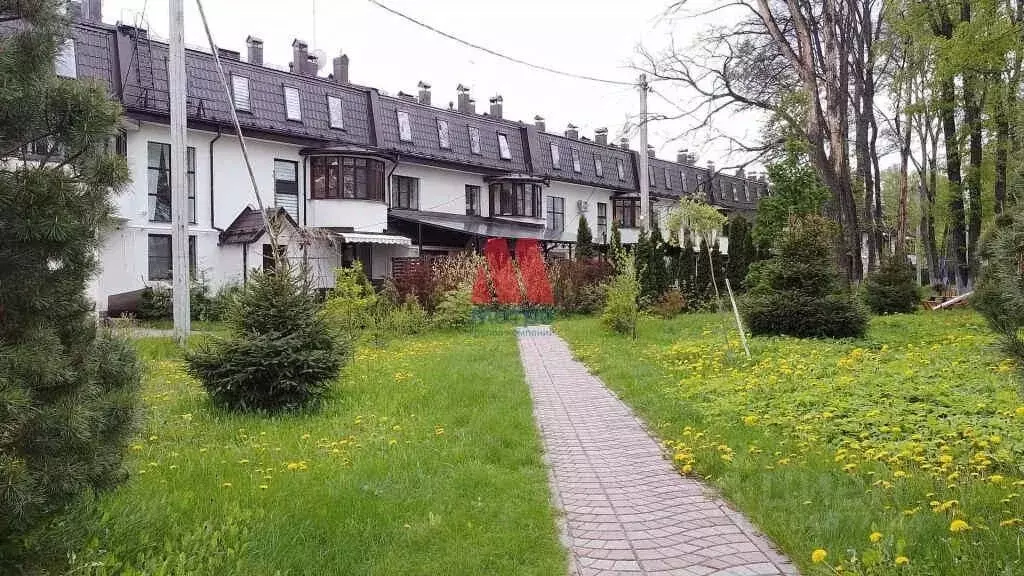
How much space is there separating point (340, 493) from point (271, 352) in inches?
147

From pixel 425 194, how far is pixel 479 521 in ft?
88.9

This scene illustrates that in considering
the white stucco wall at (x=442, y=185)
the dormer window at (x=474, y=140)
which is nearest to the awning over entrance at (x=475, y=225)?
the white stucco wall at (x=442, y=185)

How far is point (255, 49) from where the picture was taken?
27500mm

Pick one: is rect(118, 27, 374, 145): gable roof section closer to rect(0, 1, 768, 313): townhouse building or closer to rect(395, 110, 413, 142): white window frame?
rect(0, 1, 768, 313): townhouse building

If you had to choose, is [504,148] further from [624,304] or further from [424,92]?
[624,304]

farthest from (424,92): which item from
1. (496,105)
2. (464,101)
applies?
(496,105)

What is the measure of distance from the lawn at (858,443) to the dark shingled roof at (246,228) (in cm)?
1464

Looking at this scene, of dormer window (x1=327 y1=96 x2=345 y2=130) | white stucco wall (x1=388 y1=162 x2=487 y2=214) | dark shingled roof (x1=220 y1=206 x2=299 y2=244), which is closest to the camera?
dark shingled roof (x1=220 y1=206 x2=299 y2=244)

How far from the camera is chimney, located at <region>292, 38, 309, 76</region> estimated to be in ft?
95.4

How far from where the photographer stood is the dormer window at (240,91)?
24131 mm

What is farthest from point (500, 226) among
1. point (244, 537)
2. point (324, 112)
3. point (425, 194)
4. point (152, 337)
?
point (244, 537)

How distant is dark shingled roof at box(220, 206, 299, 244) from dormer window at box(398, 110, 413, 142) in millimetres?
7584

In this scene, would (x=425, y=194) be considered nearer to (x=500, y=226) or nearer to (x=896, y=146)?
(x=500, y=226)

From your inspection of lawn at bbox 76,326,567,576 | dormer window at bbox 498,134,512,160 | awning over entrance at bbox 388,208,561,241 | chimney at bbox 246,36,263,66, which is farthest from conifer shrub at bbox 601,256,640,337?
dormer window at bbox 498,134,512,160
